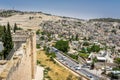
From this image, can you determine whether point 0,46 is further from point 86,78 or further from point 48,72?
point 86,78

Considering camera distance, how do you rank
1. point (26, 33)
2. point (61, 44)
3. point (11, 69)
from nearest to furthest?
1. point (11, 69)
2. point (26, 33)
3. point (61, 44)

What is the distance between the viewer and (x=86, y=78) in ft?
110

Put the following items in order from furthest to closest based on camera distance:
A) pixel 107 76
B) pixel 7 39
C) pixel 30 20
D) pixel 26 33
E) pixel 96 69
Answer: pixel 30 20
pixel 96 69
pixel 107 76
pixel 7 39
pixel 26 33

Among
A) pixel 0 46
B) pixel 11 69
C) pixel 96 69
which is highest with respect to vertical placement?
pixel 11 69

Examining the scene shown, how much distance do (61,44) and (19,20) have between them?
75.1m

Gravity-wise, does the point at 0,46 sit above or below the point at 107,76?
above

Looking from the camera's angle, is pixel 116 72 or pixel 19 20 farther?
pixel 19 20

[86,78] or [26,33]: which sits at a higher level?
[26,33]

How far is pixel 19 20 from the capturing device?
421 ft

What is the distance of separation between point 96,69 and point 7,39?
15557 millimetres

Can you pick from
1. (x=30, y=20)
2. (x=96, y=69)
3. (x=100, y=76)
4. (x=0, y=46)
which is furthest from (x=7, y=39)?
(x=30, y=20)

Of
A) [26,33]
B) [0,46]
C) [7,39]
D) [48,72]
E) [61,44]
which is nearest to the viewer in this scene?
[26,33]

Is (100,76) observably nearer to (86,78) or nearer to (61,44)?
(86,78)

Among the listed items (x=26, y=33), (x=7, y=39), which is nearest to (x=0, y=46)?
(x=7, y=39)
